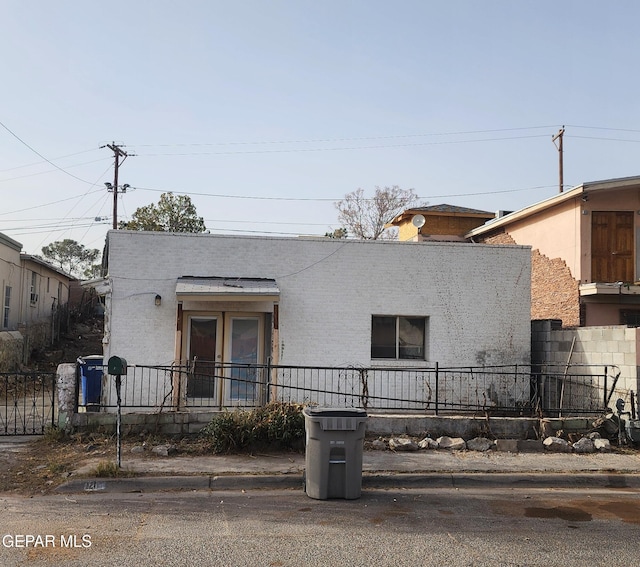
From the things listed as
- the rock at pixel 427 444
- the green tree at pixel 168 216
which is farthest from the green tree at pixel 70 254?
the rock at pixel 427 444

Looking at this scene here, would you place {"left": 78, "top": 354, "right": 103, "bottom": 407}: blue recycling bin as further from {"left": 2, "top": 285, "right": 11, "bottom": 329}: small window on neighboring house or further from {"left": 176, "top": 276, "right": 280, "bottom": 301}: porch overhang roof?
{"left": 2, "top": 285, "right": 11, "bottom": 329}: small window on neighboring house

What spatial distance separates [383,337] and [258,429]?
553 cm

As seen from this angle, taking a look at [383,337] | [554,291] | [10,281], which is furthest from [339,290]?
[10,281]

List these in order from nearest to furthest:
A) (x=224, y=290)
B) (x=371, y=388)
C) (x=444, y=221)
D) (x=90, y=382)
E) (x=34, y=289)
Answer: (x=90, y=382) < (x=224, y=290) < (x=371, y=388) < (x=444, y=221) < (x=34, y=289)

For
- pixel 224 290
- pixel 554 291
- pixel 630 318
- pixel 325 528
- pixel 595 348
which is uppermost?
pixel 554 291

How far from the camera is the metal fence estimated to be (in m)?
11.5

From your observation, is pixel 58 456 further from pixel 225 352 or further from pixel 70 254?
pixel 70 254

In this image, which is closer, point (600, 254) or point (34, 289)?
point (600, 254)

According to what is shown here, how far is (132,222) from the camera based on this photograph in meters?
→ 37.0

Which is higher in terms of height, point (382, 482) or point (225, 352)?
point (225, 352)

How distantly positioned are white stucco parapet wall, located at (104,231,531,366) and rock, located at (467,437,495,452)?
13.1 ft

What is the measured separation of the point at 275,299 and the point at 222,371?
1842 millimetres

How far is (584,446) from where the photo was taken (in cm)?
1110

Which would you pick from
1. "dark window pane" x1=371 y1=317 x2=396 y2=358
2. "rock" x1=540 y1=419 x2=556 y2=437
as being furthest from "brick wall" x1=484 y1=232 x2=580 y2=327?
"rock" x1=540 y1=419 x2=556 y2=437
